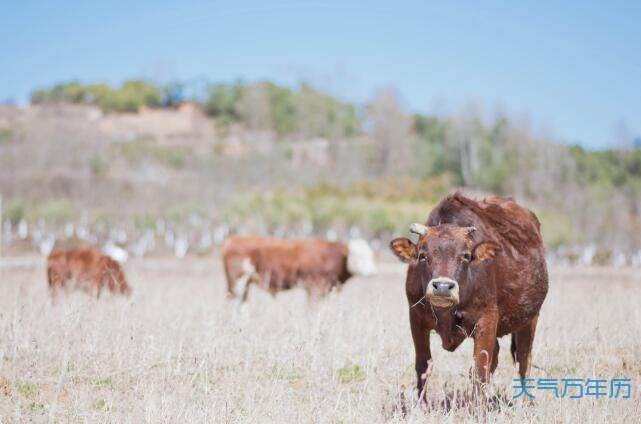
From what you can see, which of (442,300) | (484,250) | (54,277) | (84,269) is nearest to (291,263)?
(84,269)

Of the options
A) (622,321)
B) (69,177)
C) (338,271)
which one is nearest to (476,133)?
(69,177)

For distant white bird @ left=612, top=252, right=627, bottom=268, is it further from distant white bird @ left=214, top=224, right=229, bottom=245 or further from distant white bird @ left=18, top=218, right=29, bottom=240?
distant white bird @ left=18, top=218, right=29, bottom=240

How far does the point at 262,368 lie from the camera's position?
599 cm

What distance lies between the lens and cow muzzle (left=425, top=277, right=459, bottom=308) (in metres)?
4.43

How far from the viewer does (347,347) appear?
6.56m

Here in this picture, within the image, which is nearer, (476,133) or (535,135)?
(535,135)

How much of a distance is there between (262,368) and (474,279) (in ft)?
7.14

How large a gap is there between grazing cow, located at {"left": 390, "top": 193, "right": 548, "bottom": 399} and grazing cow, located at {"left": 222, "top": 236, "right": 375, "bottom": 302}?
8.04m

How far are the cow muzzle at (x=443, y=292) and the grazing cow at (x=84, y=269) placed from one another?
8113mm

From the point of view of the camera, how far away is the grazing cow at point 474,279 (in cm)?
478

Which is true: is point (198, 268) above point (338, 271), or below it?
below

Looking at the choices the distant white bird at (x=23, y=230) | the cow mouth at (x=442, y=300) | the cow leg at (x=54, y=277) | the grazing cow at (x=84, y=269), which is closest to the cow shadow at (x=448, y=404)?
the cow mouth at (x=442, y=300)

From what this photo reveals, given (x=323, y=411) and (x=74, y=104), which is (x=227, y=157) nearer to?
(x=74, y=104)

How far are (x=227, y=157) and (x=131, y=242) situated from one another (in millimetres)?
28068
